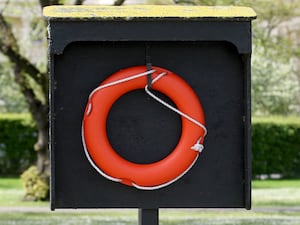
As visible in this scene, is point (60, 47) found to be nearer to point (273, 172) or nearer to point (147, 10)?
point (147, 10)

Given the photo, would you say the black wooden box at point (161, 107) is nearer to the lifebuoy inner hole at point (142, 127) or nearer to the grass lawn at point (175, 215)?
the lifebuoy inner hole at point (142, 127)

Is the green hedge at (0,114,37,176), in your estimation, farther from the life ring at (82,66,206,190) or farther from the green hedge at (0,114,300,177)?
the life ring at (82,66,206,190)

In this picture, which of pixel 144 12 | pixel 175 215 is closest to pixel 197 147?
pixel 144 12

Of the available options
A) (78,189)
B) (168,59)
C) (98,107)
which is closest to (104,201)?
(78,189)

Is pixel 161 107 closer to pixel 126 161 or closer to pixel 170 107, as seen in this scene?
pixel 170 107

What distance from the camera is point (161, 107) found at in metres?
5.96

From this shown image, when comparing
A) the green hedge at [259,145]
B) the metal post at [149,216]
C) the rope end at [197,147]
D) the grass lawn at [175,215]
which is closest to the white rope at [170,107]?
the rope end at [197,147]

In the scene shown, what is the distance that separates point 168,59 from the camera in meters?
5.98

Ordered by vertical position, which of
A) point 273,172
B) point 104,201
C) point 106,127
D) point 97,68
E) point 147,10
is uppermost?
point 147,10

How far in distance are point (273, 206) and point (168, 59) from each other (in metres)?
8.57

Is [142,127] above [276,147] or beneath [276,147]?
above

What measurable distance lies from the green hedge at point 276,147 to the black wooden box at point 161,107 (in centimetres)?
1502

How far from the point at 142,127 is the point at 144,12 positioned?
762 mm

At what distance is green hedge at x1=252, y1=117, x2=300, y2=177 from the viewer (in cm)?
2097
